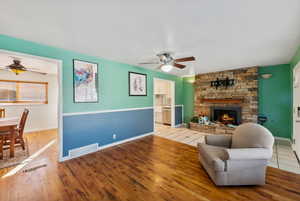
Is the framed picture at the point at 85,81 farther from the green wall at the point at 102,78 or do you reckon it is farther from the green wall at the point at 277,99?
the green wall at the point at 277,99

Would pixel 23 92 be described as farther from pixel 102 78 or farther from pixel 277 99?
pixel 277 99

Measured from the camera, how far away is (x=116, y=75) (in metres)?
3.72

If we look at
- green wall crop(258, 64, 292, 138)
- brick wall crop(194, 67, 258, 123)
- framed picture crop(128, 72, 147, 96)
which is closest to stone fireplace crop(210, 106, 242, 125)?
brick wall crop(194, 67, 258, 123)

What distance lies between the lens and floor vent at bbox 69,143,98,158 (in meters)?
2.88

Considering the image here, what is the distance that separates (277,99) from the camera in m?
4.07

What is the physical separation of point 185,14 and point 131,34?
0.93m

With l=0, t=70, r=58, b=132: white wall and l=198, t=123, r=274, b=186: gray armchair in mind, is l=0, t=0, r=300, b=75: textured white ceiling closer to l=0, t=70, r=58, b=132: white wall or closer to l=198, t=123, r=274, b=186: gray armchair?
l=198, t=123, r=274, b=186: gray armchair

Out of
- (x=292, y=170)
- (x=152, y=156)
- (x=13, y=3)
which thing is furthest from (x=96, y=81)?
(x=292, y=170)

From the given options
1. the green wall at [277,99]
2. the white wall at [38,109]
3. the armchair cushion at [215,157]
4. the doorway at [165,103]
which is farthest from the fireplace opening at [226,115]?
the white wall at [38,109]

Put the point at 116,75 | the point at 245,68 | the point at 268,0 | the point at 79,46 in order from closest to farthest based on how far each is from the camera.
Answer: the point at 268,0, the point at 79,46, the point at 116,75, the point at 245,68

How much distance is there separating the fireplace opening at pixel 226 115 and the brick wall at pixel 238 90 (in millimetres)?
164

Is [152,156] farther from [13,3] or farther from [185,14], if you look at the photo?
[13,3]

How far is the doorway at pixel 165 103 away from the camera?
594 cm

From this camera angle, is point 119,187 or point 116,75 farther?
point 116,75
